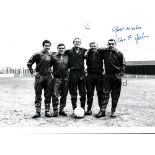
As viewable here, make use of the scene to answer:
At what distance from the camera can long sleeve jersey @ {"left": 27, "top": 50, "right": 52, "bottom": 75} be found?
24.9ft

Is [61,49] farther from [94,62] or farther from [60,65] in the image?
[94,62]

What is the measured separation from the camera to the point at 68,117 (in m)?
7.96

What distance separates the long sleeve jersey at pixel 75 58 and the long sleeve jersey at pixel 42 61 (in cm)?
51

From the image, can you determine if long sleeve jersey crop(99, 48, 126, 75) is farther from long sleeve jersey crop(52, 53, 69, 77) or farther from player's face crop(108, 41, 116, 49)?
long sleeve jersey crop(52, 53, 69, 77)

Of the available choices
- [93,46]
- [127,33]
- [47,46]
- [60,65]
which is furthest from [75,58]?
[127,33]

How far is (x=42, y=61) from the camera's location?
7.59 meters

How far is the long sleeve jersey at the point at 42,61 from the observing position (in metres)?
7.58

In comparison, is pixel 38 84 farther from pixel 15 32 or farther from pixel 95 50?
pixel 15 32

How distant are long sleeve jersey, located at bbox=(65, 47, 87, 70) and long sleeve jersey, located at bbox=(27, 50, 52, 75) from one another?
0.51 m

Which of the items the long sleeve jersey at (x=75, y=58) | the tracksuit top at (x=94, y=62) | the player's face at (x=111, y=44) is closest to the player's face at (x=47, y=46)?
the long sleeve jersey at (x=75, y=58)

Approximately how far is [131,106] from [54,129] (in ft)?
15.1

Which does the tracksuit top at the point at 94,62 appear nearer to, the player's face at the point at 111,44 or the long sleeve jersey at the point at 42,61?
the player's face at the point at 111,44
